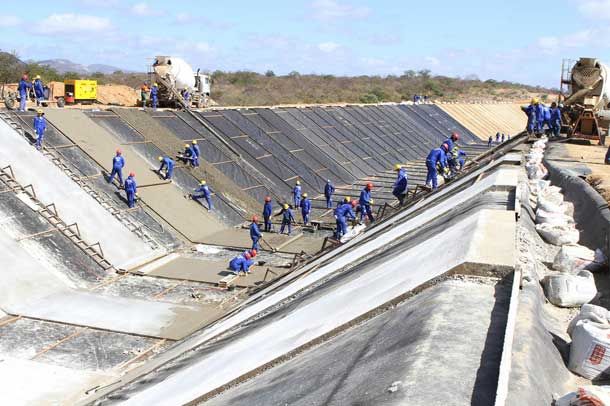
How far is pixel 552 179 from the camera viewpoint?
13.5 m

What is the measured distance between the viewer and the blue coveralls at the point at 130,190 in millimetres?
18266

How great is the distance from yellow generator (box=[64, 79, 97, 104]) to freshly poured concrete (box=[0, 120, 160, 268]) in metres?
13.4

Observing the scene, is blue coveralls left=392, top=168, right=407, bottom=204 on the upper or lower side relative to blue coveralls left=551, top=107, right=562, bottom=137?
lower

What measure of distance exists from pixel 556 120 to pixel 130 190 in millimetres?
14891

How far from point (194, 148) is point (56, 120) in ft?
16.5

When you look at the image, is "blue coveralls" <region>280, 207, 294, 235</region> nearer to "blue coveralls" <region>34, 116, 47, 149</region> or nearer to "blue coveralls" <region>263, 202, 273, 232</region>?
"blue coveralls" <region>263, 202, 273, 232</region>

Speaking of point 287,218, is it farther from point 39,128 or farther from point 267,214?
point 39,128

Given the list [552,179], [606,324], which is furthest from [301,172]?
[606,324]

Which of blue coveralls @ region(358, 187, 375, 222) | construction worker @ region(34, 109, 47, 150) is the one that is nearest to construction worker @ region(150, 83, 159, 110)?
construction worker @ region(34, 109, 47, 150)

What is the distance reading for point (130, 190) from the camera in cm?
1841

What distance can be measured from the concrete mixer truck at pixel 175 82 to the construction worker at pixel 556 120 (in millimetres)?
16487

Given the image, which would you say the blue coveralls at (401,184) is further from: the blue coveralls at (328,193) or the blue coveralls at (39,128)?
the blue coveralls at (39,128)

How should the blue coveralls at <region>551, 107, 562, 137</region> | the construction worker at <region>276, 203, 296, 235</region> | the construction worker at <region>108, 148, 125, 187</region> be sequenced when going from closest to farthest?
1. the construction worker at <region>108, 148, 125, 187</region>
2. the construction worker at <region>276, 203, 296, 235</region>
3. the blue coveralls at <region>551, 107, 562, 137</region>

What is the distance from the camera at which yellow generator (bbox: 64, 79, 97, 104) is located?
1229 inches
